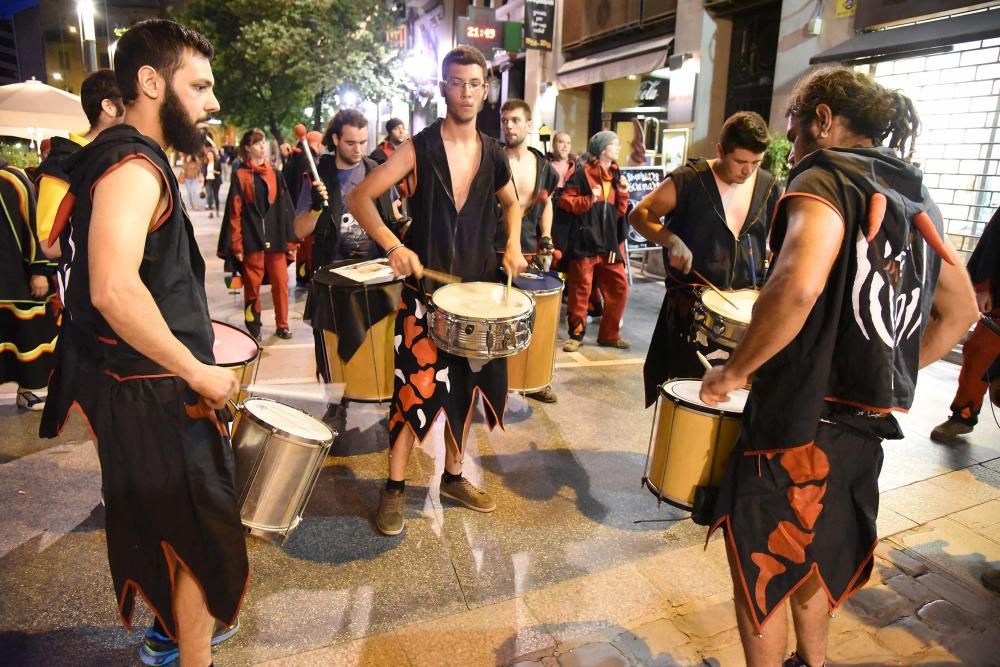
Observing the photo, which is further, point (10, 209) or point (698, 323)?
point (10, 209)

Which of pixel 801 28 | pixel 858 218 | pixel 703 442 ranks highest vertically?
pixel 801 28

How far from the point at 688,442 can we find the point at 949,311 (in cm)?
92

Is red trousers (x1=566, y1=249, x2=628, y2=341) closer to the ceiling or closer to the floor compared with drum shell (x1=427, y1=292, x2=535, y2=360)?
closer to the floor

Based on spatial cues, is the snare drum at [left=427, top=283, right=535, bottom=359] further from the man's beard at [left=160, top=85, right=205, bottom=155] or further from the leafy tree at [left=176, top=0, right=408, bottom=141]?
the leafy tree at [left=176, top=0, right=408, bottom=141]

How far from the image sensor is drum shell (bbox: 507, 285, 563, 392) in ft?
13.0

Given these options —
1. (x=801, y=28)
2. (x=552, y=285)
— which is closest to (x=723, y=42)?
(x=801, y=28)

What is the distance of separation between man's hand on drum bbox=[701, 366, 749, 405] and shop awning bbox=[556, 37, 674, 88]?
10.8m

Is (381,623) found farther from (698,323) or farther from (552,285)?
(552,285)

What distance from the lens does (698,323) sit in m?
2.95

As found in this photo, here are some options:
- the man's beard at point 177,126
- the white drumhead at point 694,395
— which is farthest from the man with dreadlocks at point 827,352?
the man's beard at point 177,126

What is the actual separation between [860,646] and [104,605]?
118 inches

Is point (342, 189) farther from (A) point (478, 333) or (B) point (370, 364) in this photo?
(A) point (478, 333)

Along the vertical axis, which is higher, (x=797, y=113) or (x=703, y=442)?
(x=797, y=113)

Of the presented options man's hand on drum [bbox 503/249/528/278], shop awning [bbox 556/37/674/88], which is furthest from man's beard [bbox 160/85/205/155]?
shop awning [bbox 556/37/674/88]
